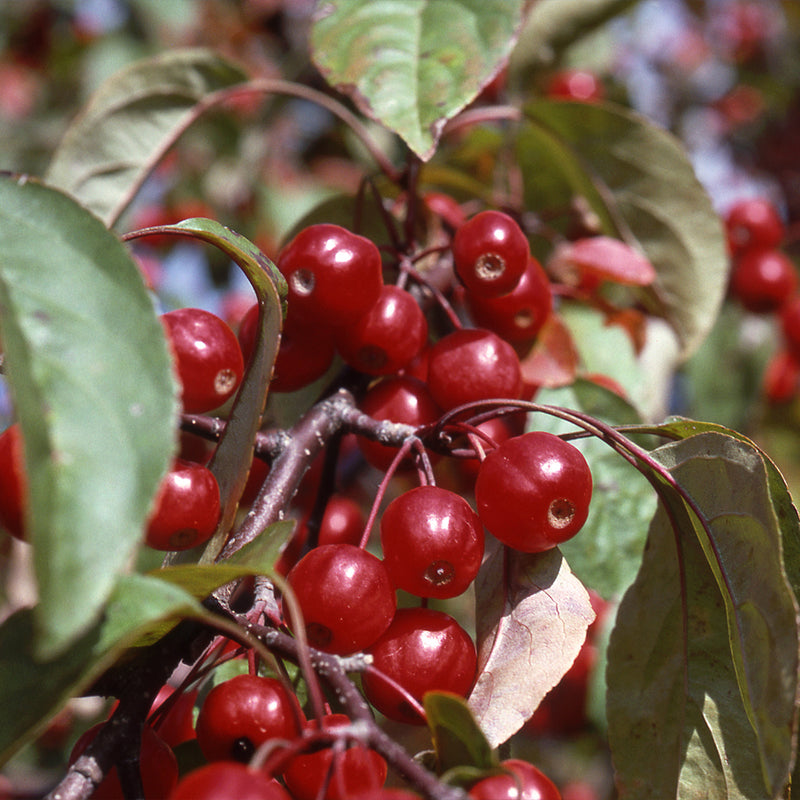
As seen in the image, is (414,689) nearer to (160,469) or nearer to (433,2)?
(160,469)

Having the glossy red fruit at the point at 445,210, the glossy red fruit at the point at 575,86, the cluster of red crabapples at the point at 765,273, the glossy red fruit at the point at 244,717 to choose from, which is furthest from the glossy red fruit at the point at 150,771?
the cluster of red crabapples at the point at 765,273

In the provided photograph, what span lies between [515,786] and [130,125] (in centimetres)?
159

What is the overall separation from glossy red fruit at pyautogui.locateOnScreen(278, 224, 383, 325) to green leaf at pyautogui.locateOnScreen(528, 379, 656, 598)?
0.42 metres

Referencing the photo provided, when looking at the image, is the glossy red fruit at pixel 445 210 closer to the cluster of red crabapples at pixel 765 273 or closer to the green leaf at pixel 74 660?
the green leaf at pixel 74 660

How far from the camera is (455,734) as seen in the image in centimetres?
88

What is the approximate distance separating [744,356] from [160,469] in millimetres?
2788

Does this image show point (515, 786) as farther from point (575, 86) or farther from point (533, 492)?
point (575, 86)

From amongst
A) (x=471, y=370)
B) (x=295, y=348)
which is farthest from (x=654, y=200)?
(x=295, y=348)

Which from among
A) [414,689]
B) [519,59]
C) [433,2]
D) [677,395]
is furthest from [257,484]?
[677,395]

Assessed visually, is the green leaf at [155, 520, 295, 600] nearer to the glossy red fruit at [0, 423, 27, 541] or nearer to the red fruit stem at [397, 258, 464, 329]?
the glossy red fruit at [0, 423, 27, 541]

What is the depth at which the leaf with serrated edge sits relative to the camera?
1.00m

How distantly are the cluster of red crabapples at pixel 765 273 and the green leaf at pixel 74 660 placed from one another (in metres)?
2.62

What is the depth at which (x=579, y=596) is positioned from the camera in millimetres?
1084

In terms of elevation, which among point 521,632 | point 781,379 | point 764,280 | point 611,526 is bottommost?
point 781,379
